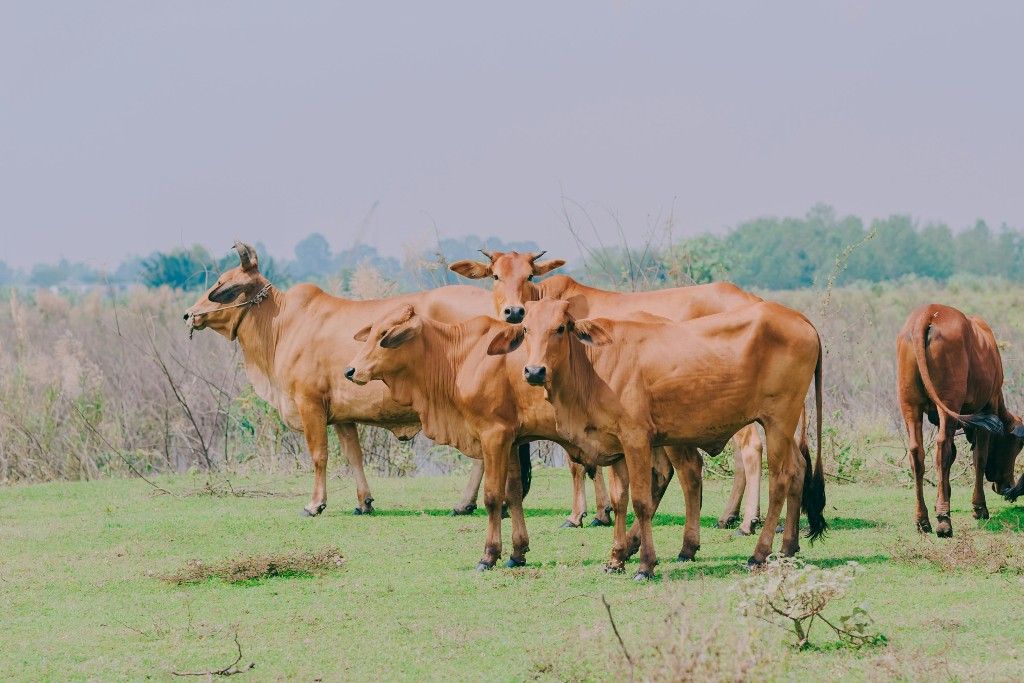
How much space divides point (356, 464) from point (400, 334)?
2778 mm

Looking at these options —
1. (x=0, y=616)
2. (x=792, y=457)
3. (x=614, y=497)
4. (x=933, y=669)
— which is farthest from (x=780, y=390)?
(x=0, y=616)

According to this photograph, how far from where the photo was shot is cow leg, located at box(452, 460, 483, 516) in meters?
11.6

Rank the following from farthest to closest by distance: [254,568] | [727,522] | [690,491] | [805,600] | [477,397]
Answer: [727,522]
[690,491]
[477,397]
[254,568]
[805,600]

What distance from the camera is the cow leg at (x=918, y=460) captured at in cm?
977

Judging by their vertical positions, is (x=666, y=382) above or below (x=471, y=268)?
below

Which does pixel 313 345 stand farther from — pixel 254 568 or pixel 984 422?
pixel 984 422

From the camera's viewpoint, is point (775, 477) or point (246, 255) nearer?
point (775, 477)

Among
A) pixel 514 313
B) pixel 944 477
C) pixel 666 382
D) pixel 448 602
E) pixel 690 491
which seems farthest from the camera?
pixel 514 313

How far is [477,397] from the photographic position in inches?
349

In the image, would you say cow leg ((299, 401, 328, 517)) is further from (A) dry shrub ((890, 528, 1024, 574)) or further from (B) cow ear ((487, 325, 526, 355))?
(A) dry shrub ((890, 528, 1024, 574))

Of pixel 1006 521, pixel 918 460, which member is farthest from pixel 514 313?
pixel 1006 521

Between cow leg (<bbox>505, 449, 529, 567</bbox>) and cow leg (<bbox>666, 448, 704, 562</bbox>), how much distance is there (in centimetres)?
112

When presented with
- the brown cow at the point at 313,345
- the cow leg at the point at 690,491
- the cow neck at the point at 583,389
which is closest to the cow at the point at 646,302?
the brown cow at the point at 313,345

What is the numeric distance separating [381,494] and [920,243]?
264 feet
